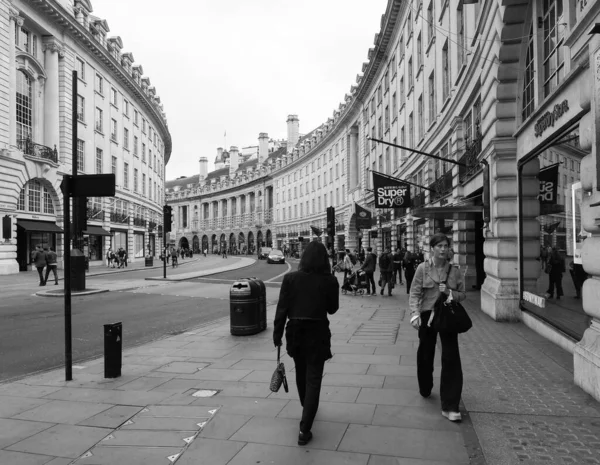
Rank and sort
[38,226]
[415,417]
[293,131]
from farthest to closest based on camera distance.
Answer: [293,131] → [38,226] → [415,417]

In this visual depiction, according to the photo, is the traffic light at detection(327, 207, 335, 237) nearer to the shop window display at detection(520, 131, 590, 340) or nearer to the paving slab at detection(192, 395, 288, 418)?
the shop window display at detection(520, 131, 590, 340)

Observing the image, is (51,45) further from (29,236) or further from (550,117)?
(550,117)

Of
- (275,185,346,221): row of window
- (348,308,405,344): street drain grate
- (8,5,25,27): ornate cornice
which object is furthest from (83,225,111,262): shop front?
(348,308,405,344): street drain grate

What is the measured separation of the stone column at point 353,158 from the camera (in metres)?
52.5

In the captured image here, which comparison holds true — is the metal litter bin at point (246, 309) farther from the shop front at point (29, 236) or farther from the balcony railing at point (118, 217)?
the balcony railing at point (118, 217)

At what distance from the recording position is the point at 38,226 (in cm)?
3234

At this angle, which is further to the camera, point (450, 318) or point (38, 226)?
point (38, 226)

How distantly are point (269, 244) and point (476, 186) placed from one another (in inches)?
3239

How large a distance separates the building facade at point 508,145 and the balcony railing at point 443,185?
0.09 m

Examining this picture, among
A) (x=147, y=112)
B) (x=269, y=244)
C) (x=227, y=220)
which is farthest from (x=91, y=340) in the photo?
(x=227, y=220)

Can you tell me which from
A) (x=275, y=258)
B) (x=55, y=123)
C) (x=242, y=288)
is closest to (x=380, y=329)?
(x=242, y=288)

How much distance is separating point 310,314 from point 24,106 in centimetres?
3432

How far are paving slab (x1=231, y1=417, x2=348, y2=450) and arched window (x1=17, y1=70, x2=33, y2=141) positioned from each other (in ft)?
108

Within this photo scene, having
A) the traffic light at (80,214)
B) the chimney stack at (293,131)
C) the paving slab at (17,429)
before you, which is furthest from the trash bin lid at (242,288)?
the chimney stack at (293,131)
